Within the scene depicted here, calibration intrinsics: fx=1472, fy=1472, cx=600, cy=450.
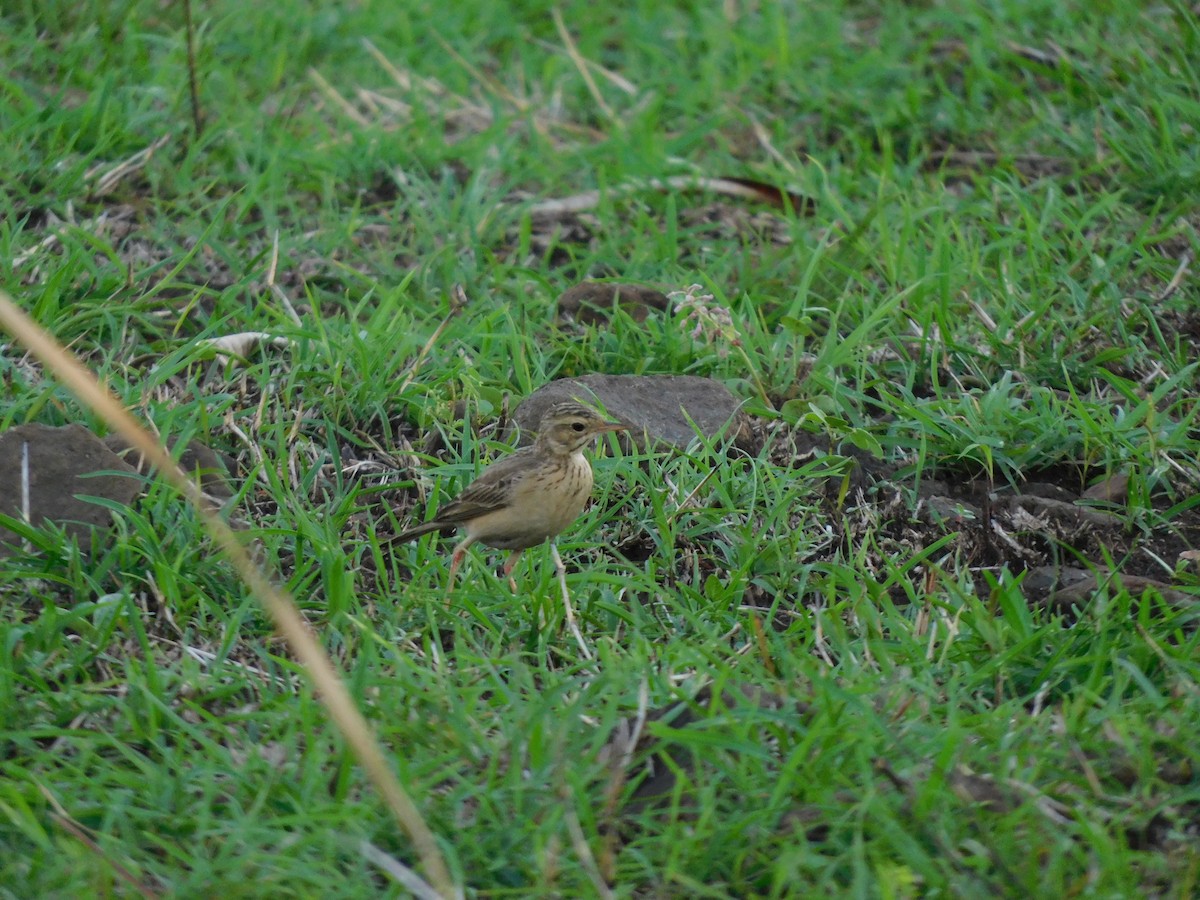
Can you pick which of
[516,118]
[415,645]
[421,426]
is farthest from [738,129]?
[415,645]

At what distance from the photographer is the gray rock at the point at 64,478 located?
5.27 m

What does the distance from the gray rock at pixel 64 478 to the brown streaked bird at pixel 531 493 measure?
106cm

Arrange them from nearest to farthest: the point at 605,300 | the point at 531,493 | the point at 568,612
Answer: the point at 568,612, the point at 531,493, the point at 605,300

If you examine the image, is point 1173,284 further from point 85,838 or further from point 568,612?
point 85,838

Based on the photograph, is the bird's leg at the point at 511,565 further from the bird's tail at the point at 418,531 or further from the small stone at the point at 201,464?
the small stone at the point at 201,464

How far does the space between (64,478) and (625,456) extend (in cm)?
220

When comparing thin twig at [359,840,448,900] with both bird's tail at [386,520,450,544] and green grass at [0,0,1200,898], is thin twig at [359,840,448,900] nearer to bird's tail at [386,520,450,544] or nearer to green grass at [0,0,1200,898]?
green grass at [0,0,1200,898]

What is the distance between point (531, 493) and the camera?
531cm

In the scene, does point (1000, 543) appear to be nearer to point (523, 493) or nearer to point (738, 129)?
point (523, 493)

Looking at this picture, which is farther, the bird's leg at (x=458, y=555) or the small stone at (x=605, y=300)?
the small stone at (x=605, y=300)

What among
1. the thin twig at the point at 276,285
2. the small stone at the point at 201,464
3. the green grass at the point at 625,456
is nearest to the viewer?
the green grass at the point at 625,456

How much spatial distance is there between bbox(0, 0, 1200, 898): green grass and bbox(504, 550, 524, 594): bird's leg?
6 centimetres

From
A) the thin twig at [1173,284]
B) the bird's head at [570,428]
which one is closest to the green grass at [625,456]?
the thin twig at [1173,284]

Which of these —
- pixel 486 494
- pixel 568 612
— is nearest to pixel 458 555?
pixel 486 494
